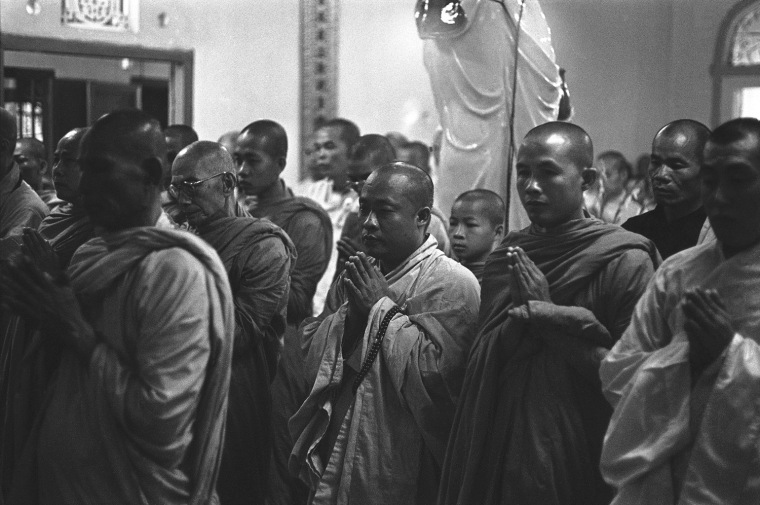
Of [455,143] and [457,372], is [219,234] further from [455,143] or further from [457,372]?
[455,143]

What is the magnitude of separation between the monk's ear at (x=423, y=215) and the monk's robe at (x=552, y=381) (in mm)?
577

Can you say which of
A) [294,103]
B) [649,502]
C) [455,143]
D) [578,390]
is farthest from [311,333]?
[294,103]

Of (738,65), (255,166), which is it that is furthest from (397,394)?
(738,65)

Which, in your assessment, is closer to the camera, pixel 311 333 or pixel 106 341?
pixel 106 341

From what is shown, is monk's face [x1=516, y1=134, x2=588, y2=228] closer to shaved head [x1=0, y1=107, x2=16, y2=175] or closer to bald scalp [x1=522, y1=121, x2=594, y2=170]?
bald scalp [x1=522, y1=121, x2=594, y2=170]

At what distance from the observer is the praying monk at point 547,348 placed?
3430 mm

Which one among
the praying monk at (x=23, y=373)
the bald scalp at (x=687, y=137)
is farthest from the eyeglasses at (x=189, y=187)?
the bald scalp at (x=687, y=137)

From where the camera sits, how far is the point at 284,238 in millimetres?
4641

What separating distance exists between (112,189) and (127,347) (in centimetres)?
41

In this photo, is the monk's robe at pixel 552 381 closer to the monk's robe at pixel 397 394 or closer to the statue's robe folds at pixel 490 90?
the monk's robe at pixel 397 394

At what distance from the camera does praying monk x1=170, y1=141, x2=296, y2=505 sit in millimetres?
4445

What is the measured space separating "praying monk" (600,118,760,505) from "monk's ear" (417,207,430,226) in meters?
1.34

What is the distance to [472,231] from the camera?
5289 millimetres

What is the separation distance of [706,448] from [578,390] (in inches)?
30.1
